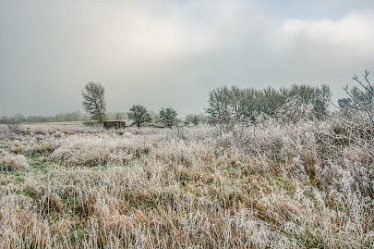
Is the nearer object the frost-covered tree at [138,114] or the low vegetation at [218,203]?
the low vegetation at [218,203]

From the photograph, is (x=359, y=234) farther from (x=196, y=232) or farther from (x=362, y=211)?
(x=196, y=232)

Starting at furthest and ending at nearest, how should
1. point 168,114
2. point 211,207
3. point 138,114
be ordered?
point 138,114, point 168,114, point 211,207

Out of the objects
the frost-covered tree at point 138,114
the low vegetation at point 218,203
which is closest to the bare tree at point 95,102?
the frost-covered tree at point 138,114

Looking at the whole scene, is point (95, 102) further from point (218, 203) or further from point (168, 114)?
point (218, 203)

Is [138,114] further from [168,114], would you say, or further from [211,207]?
[211,207]

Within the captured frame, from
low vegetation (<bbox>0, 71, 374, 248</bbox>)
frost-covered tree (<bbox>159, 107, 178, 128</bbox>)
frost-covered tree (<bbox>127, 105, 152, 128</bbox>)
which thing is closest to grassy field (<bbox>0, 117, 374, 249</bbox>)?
low vegetation (<bbox>0, 71, 374, 248</bbox>)

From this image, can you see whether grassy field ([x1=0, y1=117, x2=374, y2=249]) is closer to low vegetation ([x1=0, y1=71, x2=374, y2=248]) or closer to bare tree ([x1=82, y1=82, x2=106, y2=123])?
low vegetation ([x1=0, y1=71, x2=374, y2=248])

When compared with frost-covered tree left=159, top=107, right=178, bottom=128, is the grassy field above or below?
below

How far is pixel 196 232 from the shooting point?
3037 mm

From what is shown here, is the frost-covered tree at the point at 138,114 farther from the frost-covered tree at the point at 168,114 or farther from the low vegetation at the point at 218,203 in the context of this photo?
the low vegetation at the point at 218,203

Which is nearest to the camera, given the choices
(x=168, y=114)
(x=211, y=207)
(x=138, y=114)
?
(x=211, y=207)

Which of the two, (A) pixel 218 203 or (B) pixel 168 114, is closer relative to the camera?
(A) pixel 218 203

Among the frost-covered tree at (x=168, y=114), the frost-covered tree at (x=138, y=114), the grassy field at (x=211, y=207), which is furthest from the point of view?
the frost-covered tree at (x=138, y=114)

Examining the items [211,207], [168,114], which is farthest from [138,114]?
[211,207]
